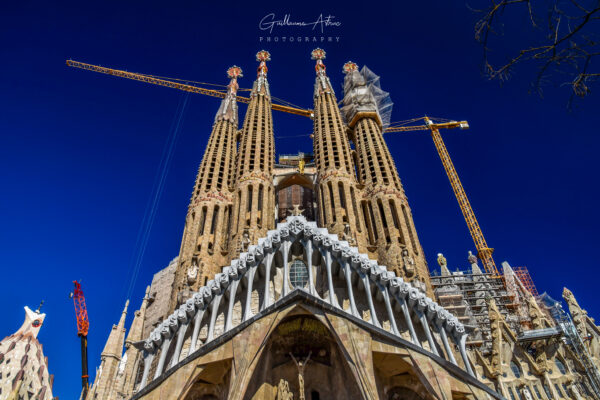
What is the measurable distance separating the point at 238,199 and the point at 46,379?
27235mm

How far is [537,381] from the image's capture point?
1950 cm

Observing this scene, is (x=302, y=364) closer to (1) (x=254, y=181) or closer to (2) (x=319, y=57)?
(1) (x=254, y=181)

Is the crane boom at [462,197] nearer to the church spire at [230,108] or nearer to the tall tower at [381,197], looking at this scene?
the tall tower at [381,197]

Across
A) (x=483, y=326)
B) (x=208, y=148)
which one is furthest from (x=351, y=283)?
(x=208, y=148)

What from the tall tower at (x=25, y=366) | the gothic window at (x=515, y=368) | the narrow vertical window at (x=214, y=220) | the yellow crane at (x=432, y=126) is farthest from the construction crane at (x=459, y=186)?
the tall tower at (x=25, y=366)

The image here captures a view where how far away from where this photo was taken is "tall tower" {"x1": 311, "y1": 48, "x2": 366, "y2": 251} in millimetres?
26047

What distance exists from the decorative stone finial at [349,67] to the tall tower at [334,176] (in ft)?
15.9

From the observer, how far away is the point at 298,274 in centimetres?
2214

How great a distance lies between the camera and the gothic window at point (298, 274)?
859 inches

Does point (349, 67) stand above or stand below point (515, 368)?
above

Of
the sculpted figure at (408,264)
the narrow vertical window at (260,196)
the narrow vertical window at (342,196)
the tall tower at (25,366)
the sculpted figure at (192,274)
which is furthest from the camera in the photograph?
the tall tower at (25,366)

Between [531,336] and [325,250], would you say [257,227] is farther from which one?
[531,336]

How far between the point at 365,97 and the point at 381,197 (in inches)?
525

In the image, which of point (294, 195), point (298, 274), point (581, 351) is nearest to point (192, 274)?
point (298, 274)
